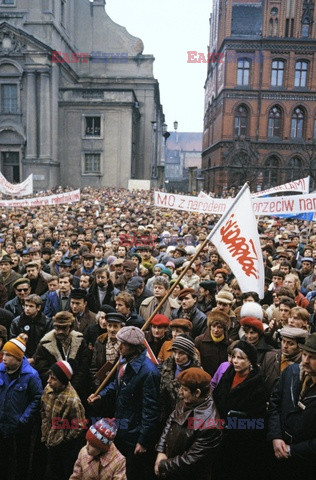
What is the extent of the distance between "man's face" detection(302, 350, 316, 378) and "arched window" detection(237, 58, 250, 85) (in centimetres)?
4400

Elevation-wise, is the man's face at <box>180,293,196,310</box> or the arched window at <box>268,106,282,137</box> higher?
the arched window at <box>268,106,282,137</box>

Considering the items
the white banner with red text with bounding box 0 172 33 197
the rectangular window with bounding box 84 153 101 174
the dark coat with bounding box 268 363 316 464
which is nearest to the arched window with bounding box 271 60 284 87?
the rectangular window with bounding box 84 153 101 174

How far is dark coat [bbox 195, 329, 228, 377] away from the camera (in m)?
4.42

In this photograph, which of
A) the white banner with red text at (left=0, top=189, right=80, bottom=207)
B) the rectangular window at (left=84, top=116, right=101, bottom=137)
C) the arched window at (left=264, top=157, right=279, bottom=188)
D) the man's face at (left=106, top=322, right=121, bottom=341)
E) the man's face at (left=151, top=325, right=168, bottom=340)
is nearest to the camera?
the man's face at (left=106, top=322, right=121, bottom=341)

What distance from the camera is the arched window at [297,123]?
43875mm

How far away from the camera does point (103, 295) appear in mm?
6586

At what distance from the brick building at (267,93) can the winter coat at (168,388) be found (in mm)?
39062

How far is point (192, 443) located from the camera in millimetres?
3209

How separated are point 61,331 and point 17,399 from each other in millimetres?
755

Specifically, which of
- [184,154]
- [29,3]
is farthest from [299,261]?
[184,154]

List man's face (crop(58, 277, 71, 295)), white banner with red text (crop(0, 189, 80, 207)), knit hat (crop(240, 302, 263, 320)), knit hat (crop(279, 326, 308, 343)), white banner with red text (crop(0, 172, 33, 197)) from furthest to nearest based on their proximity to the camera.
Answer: white banner with red text (crop(0, 172, 33, 197)), white banner with red text (crop(0, 189, 80, 207)), man's face (crop(58, 277, 71, 295)), knit hat (crop(240, 302, 263, 320)), knit hat (crop(279, 326, 308, 343))

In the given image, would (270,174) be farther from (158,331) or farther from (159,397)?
(159,397)

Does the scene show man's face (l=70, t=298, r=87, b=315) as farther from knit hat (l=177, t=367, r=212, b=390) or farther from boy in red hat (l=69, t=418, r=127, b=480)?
knit hat (l=177, t=367, r=212, b=390)

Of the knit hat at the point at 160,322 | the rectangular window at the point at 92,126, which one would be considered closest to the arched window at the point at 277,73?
the rectangular window at the point at 92,126
